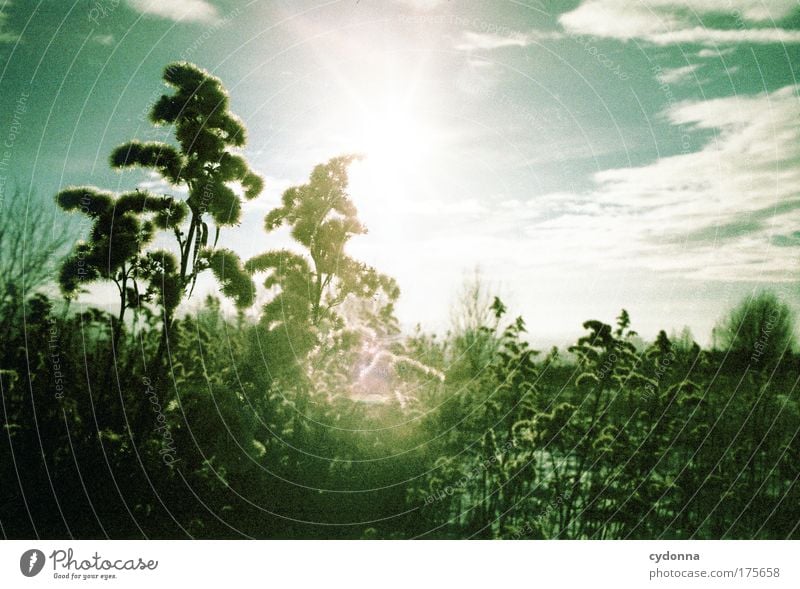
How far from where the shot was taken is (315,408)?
487 centimetres

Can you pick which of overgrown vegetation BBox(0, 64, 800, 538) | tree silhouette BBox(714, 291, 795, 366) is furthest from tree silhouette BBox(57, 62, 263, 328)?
tree silhouette BBox(714, 291, 795, 366)

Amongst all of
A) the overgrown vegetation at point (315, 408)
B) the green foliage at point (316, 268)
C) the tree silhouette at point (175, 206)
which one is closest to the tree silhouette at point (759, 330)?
the overgrown vegetation at point (315, 408)

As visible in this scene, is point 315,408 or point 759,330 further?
point 759,330

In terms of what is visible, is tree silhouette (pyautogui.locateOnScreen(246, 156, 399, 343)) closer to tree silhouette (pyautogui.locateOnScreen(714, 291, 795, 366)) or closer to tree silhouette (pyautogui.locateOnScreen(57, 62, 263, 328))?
tree silhouette (pyautogui.locateOnScreen(57, 62, 263, 328))

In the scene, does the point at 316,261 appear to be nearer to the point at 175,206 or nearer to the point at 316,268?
the point at 316,268

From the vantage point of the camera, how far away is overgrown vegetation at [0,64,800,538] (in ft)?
15.0

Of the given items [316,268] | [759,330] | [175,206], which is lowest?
[759,330]

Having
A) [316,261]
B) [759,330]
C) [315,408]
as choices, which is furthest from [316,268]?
[759,330]

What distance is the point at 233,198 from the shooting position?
4.75 meters

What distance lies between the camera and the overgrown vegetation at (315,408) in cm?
457

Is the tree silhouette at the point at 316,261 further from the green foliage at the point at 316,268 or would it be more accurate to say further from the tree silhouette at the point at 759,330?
the tree silhouette at the point at 759,330
